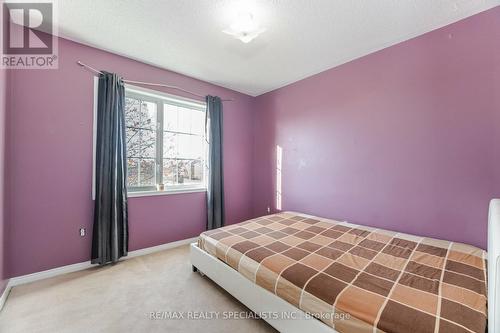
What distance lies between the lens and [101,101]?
2.59 metres

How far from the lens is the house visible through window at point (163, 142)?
3004 mm

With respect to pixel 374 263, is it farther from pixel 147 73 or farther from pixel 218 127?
pixel 147 73

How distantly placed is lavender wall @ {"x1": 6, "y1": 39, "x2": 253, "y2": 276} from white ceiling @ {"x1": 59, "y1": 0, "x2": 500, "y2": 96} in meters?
0.40

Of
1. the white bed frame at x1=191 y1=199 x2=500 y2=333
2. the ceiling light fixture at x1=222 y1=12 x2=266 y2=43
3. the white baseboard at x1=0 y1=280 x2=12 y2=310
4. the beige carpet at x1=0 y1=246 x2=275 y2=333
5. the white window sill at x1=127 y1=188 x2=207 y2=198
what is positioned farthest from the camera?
the white window sill at x1=127 y1=188 x2=207 y2=198

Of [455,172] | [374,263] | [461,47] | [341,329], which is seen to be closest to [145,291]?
[341,329]

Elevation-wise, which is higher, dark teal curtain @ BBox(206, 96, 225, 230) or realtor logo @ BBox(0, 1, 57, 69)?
realtor logo @ BBox(0, 1, 57, 69)

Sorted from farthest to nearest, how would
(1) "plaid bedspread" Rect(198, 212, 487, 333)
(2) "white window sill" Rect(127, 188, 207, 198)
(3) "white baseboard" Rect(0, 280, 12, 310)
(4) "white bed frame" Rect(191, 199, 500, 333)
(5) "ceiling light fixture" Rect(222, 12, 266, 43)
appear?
1. (2) "white window sill" Rect(127, 188, 207, 198)
2. (5) "ceiling light fixture" Rect(222, 12, 266, 43)
3. (3) "white baseboard" Rect(0, 280, 12, 310)
4. (1) "plaid bedspread" Rect(198, 212, 487, 333)
5. (4) "white bed frame" Rect(191, 199, 500, 333)

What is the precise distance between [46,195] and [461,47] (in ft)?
15.0

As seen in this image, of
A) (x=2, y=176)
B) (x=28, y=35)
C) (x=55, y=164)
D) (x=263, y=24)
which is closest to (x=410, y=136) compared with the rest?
(x=263, y=24)

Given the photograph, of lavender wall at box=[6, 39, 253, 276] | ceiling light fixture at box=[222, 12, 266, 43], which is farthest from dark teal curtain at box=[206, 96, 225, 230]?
ceiling light fixture at box=[222, 12, 266, 43]

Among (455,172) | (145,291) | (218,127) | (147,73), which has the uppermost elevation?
(147,73)

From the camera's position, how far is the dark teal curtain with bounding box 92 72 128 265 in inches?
99.7

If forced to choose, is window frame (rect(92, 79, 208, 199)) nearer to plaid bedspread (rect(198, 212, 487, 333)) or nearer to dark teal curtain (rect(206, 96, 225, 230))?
dark teal curtain (rect(206, 96, 225, 230))

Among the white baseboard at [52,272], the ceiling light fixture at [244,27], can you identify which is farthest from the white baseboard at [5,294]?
the ceiling light fixture at [244,27]
